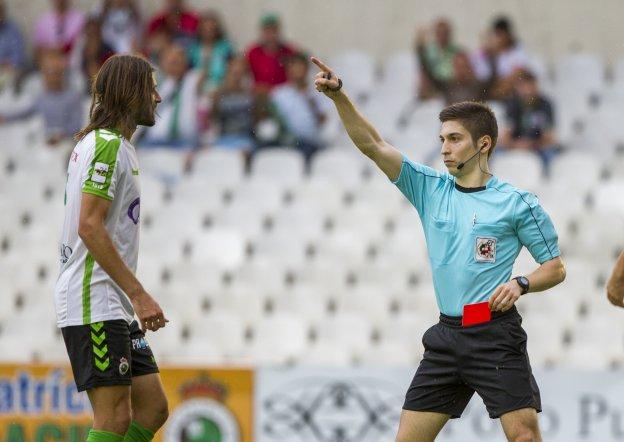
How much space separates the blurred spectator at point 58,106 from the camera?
12.9m

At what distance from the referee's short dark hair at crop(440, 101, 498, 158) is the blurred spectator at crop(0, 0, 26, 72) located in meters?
9.01

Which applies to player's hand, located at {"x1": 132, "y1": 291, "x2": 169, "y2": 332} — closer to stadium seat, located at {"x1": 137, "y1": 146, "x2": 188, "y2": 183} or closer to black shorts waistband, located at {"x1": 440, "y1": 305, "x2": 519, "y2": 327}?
black shorts waistband, located at {"x1": 440, "y1": 305, "x2": 519, "y2": 327}

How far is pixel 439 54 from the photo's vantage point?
12.8 m

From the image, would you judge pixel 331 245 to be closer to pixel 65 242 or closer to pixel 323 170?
pixel 323 170

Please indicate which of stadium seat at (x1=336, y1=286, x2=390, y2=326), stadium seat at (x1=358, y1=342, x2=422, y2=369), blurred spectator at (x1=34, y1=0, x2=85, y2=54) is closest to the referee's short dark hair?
stadium seat at (x1=358, y1=342, x2=422, y2=369)

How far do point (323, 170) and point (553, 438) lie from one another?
157 inches

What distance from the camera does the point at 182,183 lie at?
12.5 metres

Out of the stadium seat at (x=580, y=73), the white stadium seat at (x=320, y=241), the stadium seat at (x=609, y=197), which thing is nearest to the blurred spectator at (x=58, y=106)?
the white stadium seat at (x=320, y=241)

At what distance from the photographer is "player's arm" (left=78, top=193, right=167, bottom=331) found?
529cm

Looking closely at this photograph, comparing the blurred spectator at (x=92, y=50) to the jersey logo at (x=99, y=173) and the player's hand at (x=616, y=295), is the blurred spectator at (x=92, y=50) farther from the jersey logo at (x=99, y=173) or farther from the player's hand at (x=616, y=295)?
the player's hand at (x=616, y=295)

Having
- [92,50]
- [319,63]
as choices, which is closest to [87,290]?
[319,63]

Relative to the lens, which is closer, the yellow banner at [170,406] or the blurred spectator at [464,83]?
the yellow banner at [170,406]

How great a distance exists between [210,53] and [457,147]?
7.32 metres

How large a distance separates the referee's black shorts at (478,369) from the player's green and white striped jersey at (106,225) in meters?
1.38
